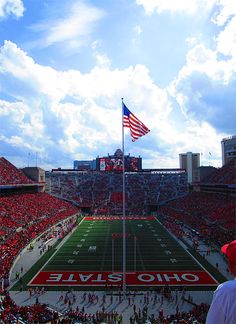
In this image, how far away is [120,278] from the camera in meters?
26.5

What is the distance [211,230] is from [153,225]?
12.8 meters

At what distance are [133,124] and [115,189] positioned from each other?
58.6m

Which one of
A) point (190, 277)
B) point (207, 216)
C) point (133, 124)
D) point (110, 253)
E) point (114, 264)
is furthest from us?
point (207, 216)

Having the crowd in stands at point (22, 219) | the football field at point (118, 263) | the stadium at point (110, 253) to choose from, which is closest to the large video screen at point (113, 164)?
the stadium at point (110, 253)

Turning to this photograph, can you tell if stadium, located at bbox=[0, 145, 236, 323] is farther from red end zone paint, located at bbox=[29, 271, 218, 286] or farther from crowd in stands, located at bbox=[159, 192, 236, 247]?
crowd in stands, located at bbox=[159, 192, 236, 247]

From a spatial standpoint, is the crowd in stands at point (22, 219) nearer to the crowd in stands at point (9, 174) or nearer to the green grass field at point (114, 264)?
the crowd in stands at point (9, 174)

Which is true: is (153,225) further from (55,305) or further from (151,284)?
(55,305)

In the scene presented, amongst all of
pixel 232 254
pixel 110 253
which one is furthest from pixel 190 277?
pixel 232 254

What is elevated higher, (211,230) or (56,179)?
(56,179)

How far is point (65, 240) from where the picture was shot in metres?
41.4

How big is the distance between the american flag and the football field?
10.3 meters

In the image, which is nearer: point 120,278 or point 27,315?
point 27,315

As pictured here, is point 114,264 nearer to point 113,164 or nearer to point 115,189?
point 113,164

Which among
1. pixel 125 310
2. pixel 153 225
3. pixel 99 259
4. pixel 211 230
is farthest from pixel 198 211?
pixel 125 310
